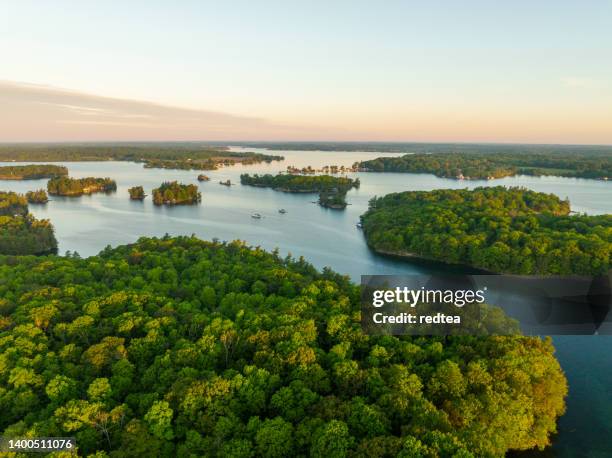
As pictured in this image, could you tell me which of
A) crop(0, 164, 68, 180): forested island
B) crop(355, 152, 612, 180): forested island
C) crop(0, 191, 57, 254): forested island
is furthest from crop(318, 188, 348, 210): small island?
crop(0, 164, 68, 180): forested island

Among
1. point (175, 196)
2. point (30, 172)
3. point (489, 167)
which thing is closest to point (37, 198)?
point (175, 196)

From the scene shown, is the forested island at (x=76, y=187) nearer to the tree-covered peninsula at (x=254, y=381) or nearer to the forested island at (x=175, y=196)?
the forested island at (x=175, y=196)

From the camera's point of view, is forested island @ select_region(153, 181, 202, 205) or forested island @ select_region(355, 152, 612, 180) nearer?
forested island @ select_region(153, 181, 202, 205)

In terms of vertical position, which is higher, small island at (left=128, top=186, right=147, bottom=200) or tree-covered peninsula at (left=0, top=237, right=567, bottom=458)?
small island at (left=128, top=186, right=147, bottom=200)

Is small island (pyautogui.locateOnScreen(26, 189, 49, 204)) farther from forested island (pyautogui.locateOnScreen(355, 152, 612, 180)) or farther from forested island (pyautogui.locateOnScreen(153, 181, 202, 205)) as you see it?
forested island (pyautogui.locateOnScreen(355, 152, 612, 180))

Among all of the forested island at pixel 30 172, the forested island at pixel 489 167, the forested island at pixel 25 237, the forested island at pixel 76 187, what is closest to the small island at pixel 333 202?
the forested island at pixel 25 237

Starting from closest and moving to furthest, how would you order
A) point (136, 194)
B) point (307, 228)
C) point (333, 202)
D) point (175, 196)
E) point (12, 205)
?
point (307, 228), point (12, 205), point (333, 202), point (175, 196), point (136, 194)

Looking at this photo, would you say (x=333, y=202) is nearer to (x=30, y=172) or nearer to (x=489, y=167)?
(x=489, y=167)

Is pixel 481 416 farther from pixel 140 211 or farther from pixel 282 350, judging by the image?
pixel 140 211
